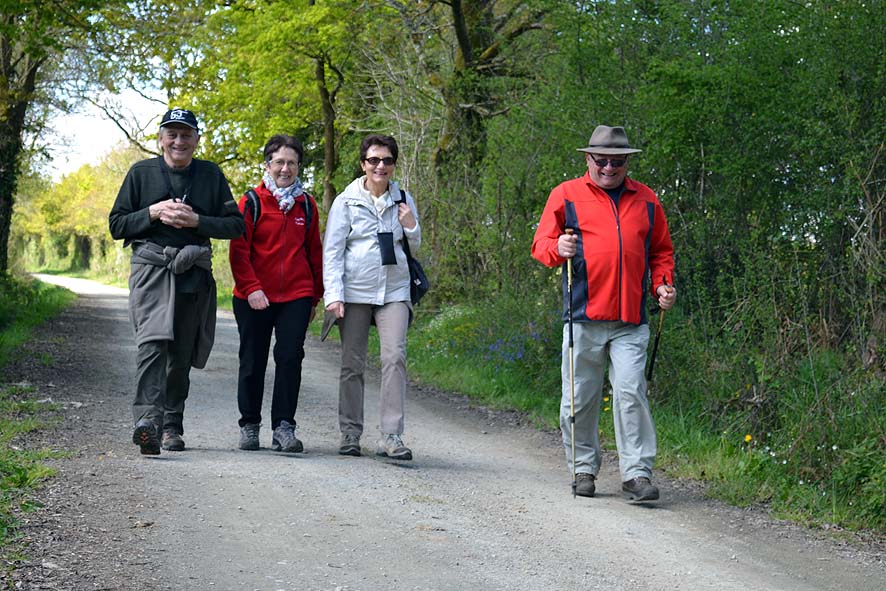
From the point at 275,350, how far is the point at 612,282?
262 centimetres

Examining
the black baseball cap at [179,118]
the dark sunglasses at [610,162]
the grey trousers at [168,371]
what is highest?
the black baseball cap at [179,118]

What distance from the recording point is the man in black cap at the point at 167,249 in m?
8.26

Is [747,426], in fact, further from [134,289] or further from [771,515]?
[134,289]

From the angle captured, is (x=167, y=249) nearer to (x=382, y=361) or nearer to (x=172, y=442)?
(x=172, y=442)

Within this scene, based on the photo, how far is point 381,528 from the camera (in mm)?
6520

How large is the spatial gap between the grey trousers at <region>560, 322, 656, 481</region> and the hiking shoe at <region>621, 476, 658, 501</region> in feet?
0.12

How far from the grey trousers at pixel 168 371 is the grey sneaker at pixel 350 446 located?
1164 millimetres

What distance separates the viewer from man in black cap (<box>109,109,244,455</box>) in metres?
8.26

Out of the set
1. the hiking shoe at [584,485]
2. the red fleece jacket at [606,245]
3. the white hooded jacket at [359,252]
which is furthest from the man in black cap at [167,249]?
the hiking shoe at [584,485]

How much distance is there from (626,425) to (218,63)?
77.2ft

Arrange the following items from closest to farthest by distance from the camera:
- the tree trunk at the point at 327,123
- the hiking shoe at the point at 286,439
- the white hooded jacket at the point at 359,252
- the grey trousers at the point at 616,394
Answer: the grey trousers at the point at 616,394, the white hooded jacket at the point at 359,252, the hiking shoe at the point at 286,439, the tree trunk at the point at 327,123

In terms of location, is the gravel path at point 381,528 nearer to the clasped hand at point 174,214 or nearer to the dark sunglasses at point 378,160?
the clasped hand at point 174,214

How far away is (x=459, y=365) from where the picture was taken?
15062 mm

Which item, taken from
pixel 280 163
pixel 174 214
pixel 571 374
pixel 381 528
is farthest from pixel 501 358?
pixel 381 528
